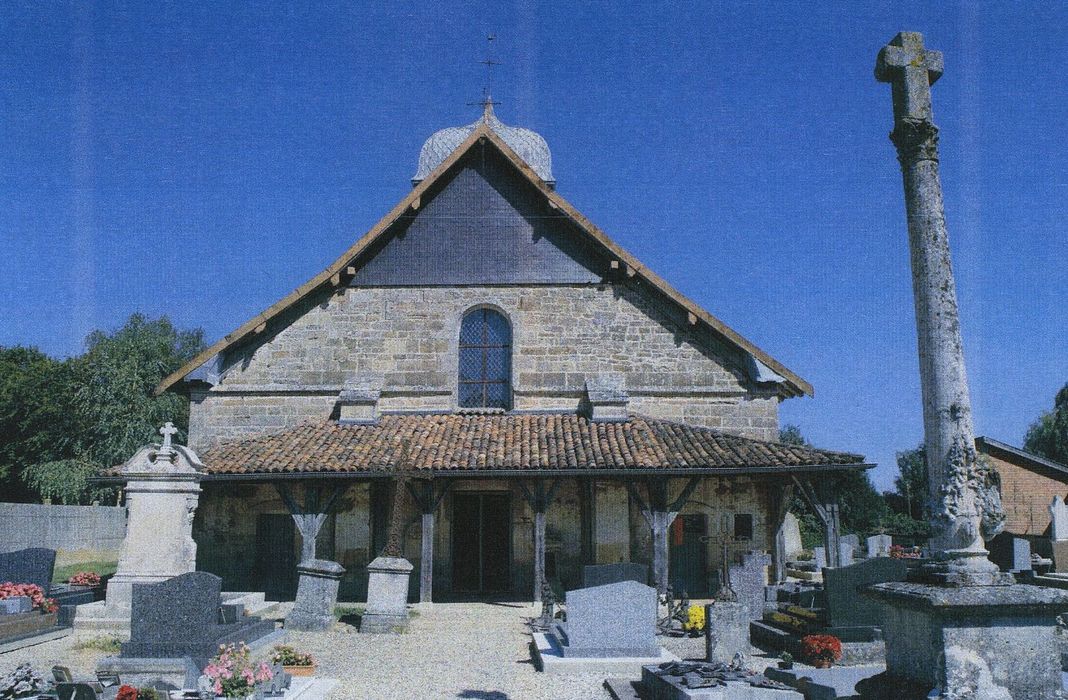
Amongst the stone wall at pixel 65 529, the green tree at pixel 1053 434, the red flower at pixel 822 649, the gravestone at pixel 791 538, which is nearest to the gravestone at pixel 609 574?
the red flower at pixel 822 649

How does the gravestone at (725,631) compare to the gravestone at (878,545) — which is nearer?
the gravestone at (725,631)

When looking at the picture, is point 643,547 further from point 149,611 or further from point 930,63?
point 930,63

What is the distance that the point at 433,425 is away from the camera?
1908cm

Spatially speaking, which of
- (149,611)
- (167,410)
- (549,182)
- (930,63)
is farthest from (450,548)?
(167,410)

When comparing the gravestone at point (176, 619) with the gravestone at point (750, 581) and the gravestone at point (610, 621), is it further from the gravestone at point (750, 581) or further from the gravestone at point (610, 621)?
the gravestone at point (750, 581)

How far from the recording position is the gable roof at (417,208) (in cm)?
1930

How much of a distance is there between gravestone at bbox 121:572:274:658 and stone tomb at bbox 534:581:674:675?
4.05m

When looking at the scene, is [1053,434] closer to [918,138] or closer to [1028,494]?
[1028,494]

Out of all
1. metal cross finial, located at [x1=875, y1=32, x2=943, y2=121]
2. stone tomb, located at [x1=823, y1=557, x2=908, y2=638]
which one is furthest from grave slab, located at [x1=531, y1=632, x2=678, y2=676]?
metal cross finial, located at [x1=875, y1=32, x2=943, y2=121]

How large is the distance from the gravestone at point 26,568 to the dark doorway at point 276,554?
4215 mm

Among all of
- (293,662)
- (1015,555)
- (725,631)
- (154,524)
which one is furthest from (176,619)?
(1015,555)

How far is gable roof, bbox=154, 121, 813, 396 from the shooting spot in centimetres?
1930

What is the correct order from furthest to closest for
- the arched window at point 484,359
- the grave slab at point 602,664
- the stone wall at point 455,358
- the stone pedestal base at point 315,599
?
the arched window at point 484,359 < the stone wall at point 455,358 < the stone pedestal base at point 315,599 < the grave slab at point 602,664

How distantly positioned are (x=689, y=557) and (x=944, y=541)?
13237 millimetres
